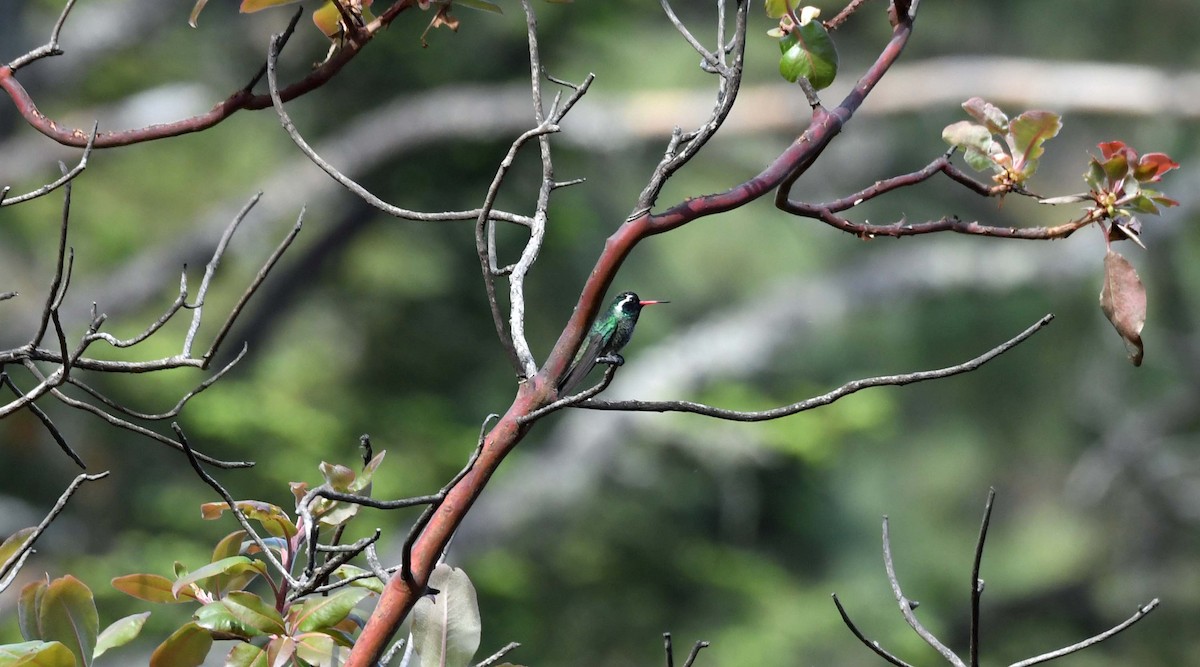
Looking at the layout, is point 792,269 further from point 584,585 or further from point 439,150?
point 439,150

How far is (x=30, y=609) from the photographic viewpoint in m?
1.01

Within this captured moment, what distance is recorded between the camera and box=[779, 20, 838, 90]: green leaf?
3.27ft

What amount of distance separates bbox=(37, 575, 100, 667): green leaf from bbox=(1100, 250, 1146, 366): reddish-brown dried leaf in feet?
2.79

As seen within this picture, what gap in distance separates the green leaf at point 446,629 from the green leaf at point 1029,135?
0.57 metres

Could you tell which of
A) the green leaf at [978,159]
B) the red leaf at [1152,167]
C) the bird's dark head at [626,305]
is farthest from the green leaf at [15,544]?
the red leaf at [1152,167]

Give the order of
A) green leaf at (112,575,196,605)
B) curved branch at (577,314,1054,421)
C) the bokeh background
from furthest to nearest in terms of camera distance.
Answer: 1. the bokeh background
2. green leaf at (112,575,196,605)
3. curved branch at (577,314,1054,421)

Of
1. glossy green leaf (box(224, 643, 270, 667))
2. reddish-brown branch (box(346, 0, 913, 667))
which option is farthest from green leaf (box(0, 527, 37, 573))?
reddish-brown branch (box(346, 0, 913, 667))

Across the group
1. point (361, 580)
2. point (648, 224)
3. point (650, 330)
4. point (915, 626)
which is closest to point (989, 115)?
point (648, 224)

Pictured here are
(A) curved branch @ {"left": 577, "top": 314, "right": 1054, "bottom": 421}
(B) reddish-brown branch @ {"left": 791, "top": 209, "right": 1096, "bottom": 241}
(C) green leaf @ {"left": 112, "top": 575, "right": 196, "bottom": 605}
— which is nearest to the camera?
(A) curved branch @ {"left": 577, "top": 314, "right": 1054, "bottom": 421}

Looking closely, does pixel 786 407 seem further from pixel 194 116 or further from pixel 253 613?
pixel 194 116

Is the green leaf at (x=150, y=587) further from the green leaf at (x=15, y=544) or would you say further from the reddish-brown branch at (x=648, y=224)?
the reddish-brown branch at (x=648, y=224)

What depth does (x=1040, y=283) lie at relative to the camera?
26.6 ft

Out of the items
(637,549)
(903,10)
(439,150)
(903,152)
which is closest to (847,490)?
(637,549)

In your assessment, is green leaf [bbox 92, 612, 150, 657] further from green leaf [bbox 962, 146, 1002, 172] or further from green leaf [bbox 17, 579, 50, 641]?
green leaf [bbox 962, 146, 1002, 172]
